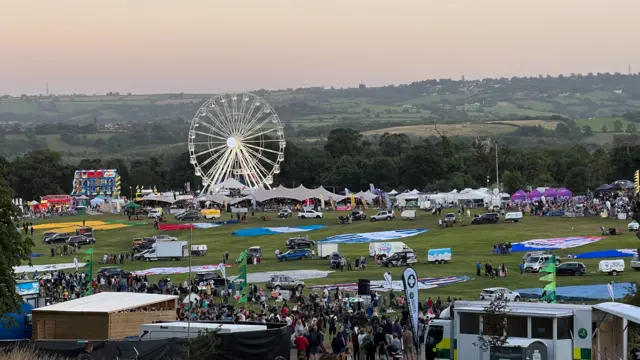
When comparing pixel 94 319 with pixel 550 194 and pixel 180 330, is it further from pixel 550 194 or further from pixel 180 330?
pixel 550 194

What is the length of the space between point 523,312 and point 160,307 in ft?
38.7

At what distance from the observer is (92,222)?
9050 cm

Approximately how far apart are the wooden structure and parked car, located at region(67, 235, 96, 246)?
151ft

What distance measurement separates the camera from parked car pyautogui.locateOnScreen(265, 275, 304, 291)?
46406 millimetres

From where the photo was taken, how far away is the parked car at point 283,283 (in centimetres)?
4641

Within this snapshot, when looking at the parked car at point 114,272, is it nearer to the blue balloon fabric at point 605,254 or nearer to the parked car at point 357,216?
the blue balloon fabric at point 605,254

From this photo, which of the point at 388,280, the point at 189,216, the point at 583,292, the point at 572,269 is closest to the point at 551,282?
the point at 583,292

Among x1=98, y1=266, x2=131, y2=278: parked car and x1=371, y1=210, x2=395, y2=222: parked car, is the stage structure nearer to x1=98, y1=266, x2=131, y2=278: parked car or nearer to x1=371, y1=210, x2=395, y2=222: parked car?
x1=371, y1=210, x2=395, y2=222: parked car

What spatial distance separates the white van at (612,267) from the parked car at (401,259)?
11.0 m

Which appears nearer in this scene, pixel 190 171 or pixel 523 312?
pixel 523 312

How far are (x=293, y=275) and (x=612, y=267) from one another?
50.5ft

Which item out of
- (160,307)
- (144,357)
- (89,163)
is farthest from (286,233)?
(89,163)

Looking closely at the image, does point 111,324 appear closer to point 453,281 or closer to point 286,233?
point 453,281

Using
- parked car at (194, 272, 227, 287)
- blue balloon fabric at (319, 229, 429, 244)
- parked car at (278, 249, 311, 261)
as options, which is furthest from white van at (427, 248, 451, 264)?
blue balloon fabric at (319, 229, 429, 244)
